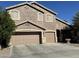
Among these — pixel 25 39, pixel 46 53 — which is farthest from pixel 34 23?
pixel 46 53

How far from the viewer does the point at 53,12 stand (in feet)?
116

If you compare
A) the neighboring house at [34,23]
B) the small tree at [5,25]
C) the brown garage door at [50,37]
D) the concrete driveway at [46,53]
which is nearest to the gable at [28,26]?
the neighboring house at [34,23]

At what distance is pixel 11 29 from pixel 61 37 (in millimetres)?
15942

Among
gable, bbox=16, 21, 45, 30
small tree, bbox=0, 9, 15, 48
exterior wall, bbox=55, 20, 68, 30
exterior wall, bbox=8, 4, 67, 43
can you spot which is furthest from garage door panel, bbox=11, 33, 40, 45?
small tree, bbox=0, 9, 15, 48

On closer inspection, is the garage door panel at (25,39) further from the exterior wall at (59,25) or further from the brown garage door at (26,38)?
the exterior wall at (59,25)

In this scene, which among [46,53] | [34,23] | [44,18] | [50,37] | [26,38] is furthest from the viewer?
[44,18]

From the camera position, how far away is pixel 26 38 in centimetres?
3123

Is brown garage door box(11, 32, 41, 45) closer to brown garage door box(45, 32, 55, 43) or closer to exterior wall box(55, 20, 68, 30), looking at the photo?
brown garage door box(45, 32, 55, 43)

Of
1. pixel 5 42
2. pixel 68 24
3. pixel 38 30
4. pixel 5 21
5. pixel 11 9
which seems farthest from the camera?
pixel 68 24

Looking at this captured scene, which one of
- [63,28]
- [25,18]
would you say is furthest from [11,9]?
[63,28]

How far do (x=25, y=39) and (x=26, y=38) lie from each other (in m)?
0.19

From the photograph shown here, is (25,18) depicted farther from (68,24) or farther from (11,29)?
(11,29)

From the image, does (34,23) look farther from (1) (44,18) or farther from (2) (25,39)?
(1) (44,18)

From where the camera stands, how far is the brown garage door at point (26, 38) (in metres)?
31.0
